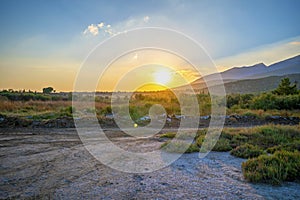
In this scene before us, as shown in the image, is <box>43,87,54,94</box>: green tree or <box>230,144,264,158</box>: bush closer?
<box>230,144,264,158</box>: bush

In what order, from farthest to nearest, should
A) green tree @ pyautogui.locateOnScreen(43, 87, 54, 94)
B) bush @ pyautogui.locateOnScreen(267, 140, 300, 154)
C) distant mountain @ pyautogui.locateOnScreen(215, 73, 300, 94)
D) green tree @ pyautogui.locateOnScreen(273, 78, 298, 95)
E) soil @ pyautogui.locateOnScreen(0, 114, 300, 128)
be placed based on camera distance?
distant mountain @ pyautogui.locateOnScreen(215, 73, 300, 94) < green tree @ pyautogui.locateOnScreen(43, 87, 54, 94) < green tree @ pyautogui.locateOnScreen(273, 78, 298, 95) < soil @ pyautogui.locateOnScreen(0, 114, 300, 128) < bush @ pyautogui.locateOnScreen(267, 140, 300, 154)

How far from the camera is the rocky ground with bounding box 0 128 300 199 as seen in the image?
4.66 meters

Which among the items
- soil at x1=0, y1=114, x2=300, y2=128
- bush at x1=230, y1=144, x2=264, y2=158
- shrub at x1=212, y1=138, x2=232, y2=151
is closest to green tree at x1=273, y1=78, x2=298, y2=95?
soil at x1=0, y1=114, x2=300, y2=128

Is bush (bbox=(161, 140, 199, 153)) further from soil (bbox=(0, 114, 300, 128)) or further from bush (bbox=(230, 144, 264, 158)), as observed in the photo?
soil (bbox=(0, 114, 300, 128))

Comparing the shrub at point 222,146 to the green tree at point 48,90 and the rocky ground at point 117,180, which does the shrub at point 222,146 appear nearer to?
the rocky ground at point 117,180

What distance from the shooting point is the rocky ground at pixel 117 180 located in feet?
15.3

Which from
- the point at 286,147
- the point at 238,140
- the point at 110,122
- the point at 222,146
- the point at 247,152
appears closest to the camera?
the point at 247,152

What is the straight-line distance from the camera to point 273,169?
219 inches

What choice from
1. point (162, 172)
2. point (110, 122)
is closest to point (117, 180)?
point (162, 172)

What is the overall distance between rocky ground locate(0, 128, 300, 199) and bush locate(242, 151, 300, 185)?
221mm

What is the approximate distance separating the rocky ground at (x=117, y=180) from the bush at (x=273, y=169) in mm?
221

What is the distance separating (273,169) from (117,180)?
3662 mm

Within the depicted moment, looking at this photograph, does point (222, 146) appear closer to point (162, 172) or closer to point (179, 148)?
point (179, 148)

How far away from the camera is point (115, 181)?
5480 millimetres
